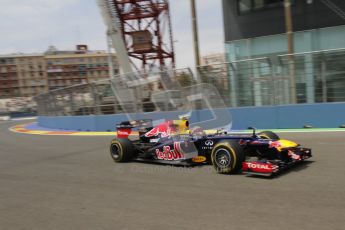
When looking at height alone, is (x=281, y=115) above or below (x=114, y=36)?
below

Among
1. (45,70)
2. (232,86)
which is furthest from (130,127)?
(45,70)

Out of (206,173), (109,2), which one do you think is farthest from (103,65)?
(206,173)

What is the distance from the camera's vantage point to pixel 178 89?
44.8 ft

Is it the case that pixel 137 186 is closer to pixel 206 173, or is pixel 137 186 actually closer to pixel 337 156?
pixel 206 173

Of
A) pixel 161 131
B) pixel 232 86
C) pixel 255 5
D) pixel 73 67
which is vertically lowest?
pixel 161 131

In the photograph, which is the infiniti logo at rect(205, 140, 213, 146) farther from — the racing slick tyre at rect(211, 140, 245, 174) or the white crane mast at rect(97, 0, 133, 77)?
the white crane mast at rect(97, 0, 133, 77)

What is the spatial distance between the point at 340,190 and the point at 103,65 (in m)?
112

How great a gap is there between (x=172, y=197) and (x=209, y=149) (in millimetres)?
1836

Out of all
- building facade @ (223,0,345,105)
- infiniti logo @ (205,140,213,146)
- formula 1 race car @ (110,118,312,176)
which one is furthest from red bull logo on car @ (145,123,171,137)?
building facade @ (223,0,345,105)

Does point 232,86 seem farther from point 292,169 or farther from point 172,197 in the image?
point 172,197

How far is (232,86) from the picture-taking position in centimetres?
1257

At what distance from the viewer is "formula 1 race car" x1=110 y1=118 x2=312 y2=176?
6160 millimetres

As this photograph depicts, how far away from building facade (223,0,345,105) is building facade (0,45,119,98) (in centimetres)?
8735

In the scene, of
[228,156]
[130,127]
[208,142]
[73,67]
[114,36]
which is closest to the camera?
[228,156]
